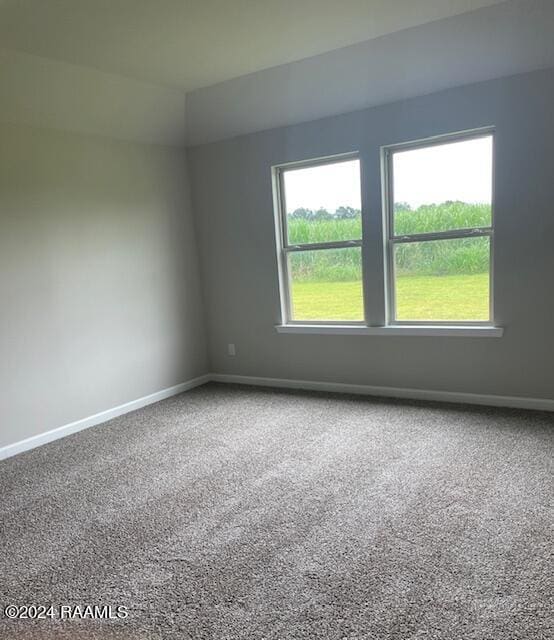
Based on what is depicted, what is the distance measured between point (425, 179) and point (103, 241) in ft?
8.73

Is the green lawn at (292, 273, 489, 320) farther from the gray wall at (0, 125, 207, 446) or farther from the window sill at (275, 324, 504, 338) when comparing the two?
the gray wall at (0, 125, 207, 446)

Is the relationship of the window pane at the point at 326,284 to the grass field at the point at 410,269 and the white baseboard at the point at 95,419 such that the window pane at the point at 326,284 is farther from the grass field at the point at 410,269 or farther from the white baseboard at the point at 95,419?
the white baseboard at the point at 95,419

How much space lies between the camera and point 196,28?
2.98 meters

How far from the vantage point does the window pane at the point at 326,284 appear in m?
4.33

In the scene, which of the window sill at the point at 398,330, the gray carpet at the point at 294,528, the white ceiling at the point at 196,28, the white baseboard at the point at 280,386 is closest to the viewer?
the gray carpet at the point at 294,528

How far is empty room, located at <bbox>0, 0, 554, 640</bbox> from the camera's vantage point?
2018 millimetres

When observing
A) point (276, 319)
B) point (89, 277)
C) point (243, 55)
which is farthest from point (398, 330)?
point (89, 277)

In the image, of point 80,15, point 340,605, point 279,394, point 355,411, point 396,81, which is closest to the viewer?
point 340,605

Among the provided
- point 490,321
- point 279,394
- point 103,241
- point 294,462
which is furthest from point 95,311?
point 490,321

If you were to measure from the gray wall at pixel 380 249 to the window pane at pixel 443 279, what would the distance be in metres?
0.16

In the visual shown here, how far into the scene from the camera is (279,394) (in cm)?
452

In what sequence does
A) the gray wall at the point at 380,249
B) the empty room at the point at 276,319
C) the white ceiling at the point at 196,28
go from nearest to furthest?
1. the empty room at the point at 276,319
2. the white ceiling at the point at 196,28
3. the gray wall at the point at 380,249

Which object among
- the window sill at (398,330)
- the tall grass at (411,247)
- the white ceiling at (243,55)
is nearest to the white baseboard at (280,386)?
the window sill at (398,330)

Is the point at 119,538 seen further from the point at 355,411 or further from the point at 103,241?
the point at 103,241
